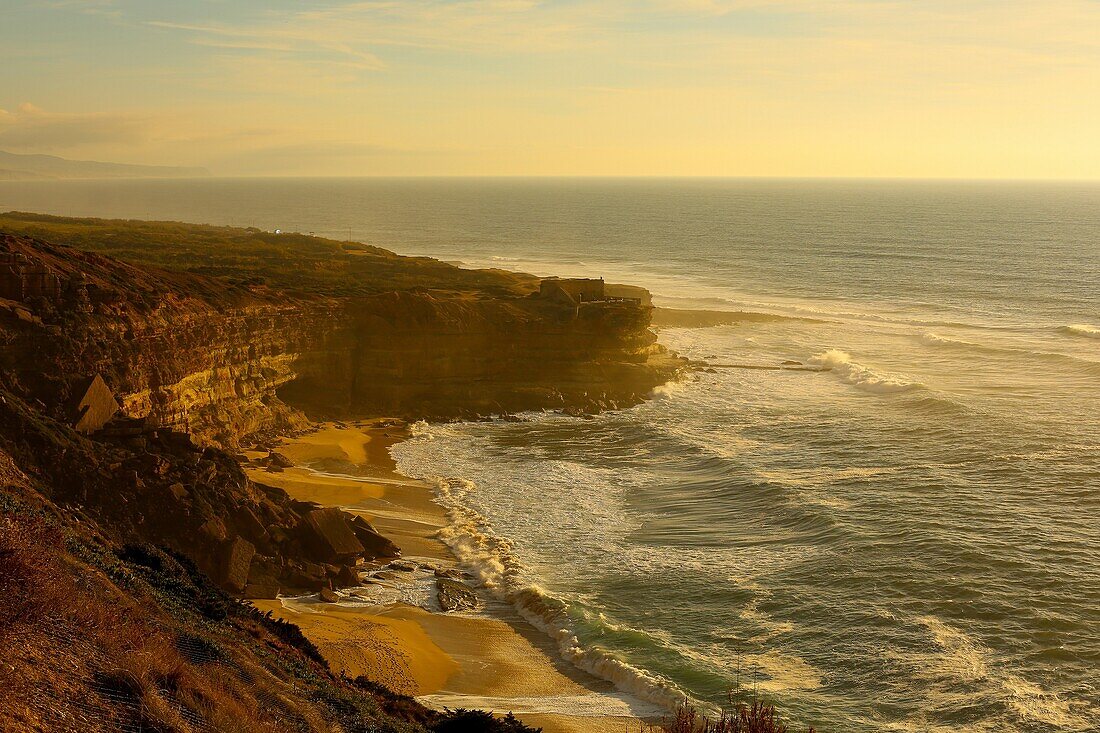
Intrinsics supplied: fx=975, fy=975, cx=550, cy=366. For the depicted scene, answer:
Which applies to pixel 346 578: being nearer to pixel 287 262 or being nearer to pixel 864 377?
pixel 864 377

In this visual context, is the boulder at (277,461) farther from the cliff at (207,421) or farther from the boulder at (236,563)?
the boulder at (236,563)

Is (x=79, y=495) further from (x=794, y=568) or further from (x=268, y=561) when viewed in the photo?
(x=794, y=568)

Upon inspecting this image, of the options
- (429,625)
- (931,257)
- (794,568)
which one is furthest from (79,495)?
(931,257)

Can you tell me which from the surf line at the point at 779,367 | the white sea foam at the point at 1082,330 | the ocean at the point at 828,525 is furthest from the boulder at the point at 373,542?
the white sea foam at the point at 1082,330

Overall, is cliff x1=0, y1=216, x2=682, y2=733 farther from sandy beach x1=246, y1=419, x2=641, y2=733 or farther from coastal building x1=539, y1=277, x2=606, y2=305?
sandy beach x1=246, y1=419, x2=641, y2=733

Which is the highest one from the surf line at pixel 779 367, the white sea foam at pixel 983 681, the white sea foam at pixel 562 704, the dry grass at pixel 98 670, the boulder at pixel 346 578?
the dry grass at pixel 98 670

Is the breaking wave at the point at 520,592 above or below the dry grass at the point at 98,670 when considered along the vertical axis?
below

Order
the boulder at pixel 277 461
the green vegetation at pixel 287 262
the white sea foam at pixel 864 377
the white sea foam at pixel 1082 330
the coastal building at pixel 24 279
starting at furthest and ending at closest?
the white sea foam at pixel 1082 330
the green vegetation at pixel 287 262
the white sea foam at pixel 864 377
the boulder at pixel 277 461
the coastal building at pixel 24 279
